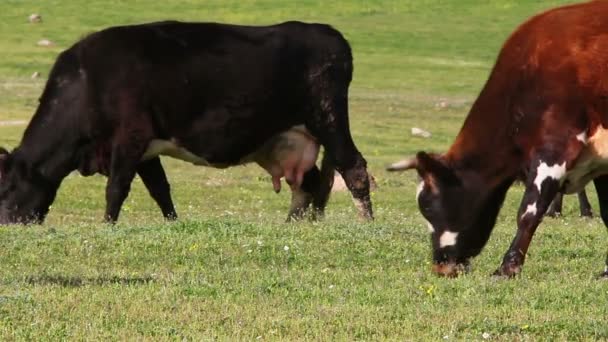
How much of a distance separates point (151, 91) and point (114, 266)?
4735 mm

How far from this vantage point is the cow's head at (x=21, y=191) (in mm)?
18859

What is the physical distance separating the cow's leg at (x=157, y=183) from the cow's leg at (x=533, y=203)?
7.04 metres

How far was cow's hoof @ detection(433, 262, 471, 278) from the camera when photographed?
13.4 m

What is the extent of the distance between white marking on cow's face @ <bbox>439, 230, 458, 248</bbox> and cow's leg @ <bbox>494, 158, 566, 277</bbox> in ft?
2.42

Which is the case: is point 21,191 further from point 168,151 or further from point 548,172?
point 548,172

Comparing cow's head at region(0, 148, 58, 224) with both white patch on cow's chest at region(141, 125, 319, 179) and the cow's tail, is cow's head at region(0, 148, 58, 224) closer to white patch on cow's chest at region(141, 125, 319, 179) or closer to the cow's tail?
white patch on cow's chest at region(141, 125, 319, 179)

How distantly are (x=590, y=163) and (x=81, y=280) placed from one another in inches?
166

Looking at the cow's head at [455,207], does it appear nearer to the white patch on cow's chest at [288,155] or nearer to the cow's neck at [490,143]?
the cow's neck at [490,143]

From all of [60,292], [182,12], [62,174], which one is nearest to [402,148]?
[62,174]

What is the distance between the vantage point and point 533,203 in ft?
42.9

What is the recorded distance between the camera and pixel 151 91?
1817 cm

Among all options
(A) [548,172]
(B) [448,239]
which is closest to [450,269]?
(B) [448,239]

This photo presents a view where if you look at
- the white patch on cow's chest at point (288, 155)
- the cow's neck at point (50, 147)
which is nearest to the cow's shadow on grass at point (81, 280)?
the cow's neck at point (50, 147)

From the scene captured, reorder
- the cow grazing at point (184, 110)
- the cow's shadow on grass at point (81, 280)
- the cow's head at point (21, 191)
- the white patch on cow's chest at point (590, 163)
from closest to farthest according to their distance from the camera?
the cow's shadow on grass at point (81, 280), the white patch on cow's chest at point (590, 163), the cow grazing at point (184, 110), the cow's head at point (21, 191)
